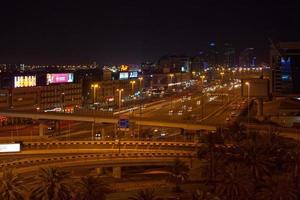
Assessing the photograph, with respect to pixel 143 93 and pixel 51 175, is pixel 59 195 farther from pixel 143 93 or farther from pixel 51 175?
pixel 143 93

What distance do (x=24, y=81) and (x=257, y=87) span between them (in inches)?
1090

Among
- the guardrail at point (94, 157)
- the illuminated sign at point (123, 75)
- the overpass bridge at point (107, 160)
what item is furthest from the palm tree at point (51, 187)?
the illuminated sign at point (123, 75)

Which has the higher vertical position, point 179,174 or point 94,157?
point 94,157

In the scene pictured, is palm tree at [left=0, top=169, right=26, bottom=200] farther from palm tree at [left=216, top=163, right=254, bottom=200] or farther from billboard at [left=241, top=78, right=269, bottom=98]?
billboard at [left=241, top=78, right=269, bottom=98]

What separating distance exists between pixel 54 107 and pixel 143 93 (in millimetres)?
30890

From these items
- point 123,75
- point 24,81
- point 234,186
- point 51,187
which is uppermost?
point 123,75

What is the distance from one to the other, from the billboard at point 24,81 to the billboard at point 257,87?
25.7 metres

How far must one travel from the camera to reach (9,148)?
105ft

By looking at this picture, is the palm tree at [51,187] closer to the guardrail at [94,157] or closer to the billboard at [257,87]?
the guardrail at [94,157]

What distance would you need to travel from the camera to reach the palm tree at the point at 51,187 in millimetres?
20547

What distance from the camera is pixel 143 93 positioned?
9350 cm

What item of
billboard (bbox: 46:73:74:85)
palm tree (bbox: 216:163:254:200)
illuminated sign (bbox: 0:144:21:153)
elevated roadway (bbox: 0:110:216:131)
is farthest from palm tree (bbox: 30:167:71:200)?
billboard (bbox: 46:73:74:85)

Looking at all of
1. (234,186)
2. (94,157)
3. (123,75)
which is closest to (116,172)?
(94,157)

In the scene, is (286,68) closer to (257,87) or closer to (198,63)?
(257,87)
